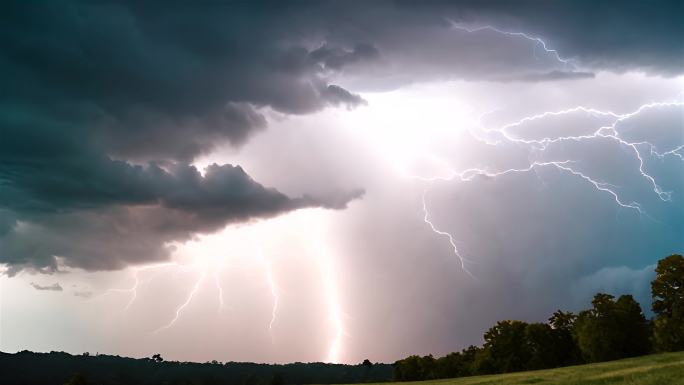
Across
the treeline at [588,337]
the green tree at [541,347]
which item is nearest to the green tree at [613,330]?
the treeline at [588,337]

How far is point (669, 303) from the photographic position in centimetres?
5734

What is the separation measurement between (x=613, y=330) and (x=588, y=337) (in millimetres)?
2971

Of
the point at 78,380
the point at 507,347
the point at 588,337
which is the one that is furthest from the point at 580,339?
the point at 78,380

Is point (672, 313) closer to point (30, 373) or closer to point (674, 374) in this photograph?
point (674, 374)

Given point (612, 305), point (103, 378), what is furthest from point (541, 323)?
point (103, 378)

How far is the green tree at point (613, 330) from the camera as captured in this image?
2584 inches

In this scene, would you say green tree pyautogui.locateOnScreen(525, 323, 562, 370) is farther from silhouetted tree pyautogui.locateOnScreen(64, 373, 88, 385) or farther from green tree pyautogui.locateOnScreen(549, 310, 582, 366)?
silhouetted tree pyautogui.locateOnScreen(64, 373, 88, 385)

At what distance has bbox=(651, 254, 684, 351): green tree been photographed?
184 ft

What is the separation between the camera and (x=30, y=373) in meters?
198

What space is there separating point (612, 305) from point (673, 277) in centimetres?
1203

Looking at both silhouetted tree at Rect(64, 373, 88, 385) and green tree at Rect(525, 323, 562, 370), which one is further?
silhouetted tree at Rect(64, 373, 88, 385)

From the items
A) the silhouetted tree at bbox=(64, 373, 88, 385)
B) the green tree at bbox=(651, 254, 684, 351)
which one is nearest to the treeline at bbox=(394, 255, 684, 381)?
the green tree at bbox=(651, 254, 684, 351)

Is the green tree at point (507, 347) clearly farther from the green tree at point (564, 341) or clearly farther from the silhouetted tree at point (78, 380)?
the silhouetted tree at point (78, 380)

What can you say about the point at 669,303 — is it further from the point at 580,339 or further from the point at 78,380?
the point at 78,380
